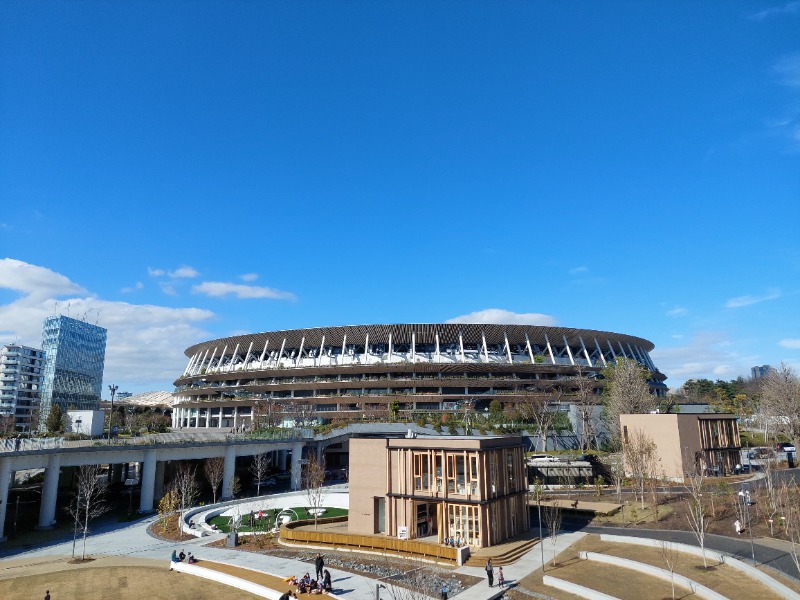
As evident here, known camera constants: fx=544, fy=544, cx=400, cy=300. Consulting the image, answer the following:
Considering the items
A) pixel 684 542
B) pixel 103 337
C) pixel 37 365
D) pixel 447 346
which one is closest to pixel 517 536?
pixel 684 542

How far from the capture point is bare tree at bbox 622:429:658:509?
4703cm

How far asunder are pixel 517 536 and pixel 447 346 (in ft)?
237

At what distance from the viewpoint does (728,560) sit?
2886cm

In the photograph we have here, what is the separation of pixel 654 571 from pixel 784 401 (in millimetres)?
60394

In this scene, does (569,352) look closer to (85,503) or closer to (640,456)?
(640,456)

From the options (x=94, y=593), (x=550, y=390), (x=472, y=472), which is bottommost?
(x=94, y=593)

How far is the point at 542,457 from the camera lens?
2486 inches

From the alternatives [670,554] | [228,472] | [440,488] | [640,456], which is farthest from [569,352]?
[670,554]

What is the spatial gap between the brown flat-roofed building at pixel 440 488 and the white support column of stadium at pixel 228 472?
84.4 ft

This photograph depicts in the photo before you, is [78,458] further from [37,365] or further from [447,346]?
[37,365]

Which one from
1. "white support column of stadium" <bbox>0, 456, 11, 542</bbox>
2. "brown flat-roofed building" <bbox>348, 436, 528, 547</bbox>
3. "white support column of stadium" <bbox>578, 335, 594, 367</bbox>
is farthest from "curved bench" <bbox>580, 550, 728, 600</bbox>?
"white support column of stadium" <bbox>578, 335, 594, 367</bbox>

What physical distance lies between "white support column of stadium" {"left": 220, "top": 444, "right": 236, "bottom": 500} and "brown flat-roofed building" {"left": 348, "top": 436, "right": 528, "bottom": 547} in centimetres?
2572

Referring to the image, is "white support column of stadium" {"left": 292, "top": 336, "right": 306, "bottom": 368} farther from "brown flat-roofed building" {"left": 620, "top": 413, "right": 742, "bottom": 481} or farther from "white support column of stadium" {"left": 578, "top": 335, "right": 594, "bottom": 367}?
"brown flat-roofed building" {"left": 620, "top": 413, "right": 742, "bottom": 481}

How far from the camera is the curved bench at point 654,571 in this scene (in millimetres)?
25000
